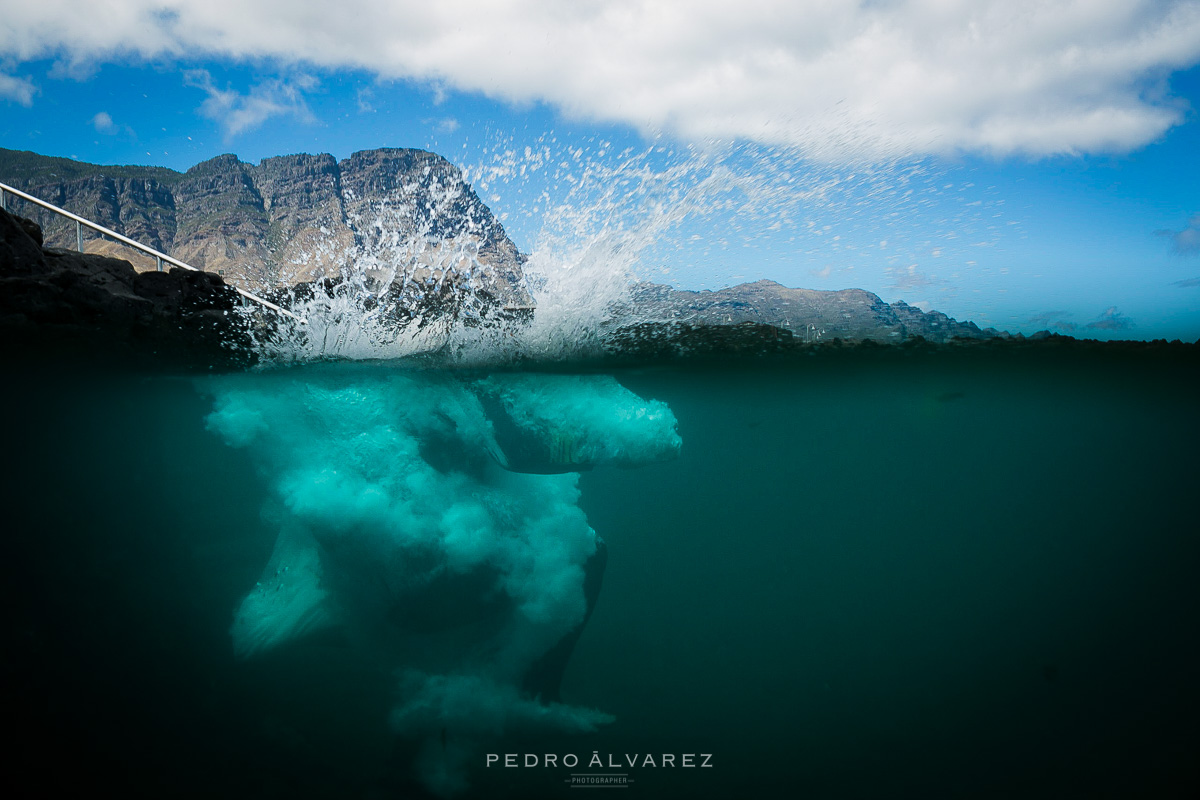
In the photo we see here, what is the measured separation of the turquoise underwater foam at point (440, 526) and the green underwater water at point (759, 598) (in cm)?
38

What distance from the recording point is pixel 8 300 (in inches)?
205

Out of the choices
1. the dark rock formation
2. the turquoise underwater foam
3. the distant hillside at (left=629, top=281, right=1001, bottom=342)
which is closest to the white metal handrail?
the dark rock formation

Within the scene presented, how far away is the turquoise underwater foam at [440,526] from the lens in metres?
6.72

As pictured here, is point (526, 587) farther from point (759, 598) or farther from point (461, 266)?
point (759, 598)

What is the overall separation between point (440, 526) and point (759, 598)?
10.8 metres

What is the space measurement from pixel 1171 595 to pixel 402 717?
17420mm

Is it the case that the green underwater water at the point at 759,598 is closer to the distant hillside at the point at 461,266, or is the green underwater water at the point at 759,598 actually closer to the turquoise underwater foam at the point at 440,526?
the turquoise underwater foam at the point at 440,526

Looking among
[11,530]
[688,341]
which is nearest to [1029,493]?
[688,341]

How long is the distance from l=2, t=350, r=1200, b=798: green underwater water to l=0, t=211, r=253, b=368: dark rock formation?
1.53 m

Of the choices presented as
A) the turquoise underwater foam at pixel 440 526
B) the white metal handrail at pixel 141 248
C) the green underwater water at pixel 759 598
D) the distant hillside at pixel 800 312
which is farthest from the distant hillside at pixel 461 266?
the turquoise underwater foam at pixel 440 526

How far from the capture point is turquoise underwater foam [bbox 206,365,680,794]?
265 inches

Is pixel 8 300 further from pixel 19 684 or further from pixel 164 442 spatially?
pixel 164 442

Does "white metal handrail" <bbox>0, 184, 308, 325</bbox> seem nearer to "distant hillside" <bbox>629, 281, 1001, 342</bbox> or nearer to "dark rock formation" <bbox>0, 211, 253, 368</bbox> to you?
"dark rock formation" <bbox>0, 211, 253, 368</bbox>

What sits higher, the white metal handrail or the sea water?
the white metal handrail
